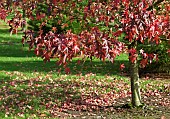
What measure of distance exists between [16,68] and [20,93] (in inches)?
242

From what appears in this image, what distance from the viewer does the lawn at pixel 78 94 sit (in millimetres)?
8523

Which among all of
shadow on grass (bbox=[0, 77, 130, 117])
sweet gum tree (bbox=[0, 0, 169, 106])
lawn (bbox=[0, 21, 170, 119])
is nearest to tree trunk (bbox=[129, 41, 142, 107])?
lawn (bbox=[0, 21, 170, 119])

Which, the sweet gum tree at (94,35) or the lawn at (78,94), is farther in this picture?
the lawn at (78,94)

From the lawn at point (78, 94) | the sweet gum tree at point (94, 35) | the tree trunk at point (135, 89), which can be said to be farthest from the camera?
the tree trunk at point (135, 89)

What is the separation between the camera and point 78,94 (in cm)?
1038

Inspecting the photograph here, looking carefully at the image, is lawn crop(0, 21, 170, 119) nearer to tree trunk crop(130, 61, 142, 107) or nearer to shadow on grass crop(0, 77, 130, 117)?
shadow on grass crop(0, 77, 130, 117)

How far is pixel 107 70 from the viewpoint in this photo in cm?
1571

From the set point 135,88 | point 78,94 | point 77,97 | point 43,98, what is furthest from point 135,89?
point 43,98

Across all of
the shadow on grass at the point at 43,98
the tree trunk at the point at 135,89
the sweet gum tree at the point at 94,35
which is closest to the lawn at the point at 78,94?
the shadow on grass at the point at 43,98

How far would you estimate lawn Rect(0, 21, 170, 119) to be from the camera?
8523mm

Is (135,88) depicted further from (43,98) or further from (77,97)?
(43,98)

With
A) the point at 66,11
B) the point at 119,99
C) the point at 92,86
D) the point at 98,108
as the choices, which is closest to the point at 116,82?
the point at 92,86

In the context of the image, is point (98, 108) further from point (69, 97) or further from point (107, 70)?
point (107, 70)

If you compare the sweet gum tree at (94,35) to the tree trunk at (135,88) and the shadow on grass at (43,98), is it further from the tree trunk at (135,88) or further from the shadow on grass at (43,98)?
the shadow on grass at (43,98)
